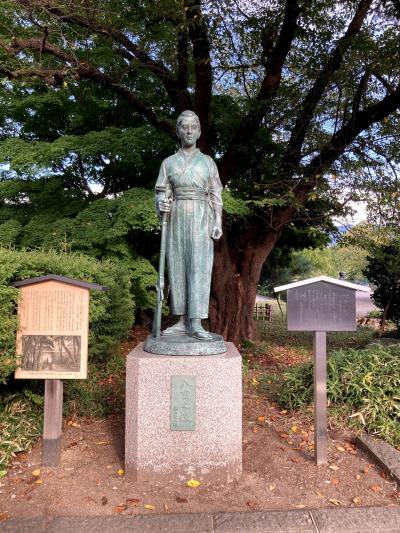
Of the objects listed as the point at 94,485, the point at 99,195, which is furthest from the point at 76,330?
the point at 99,195

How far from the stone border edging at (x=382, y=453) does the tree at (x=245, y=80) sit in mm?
4165

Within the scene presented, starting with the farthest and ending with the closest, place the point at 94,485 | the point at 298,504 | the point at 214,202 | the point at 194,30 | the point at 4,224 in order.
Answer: the point at 4,224, the point at 194,30, the point at 214,202, the point at 94,485, the point at 298,504

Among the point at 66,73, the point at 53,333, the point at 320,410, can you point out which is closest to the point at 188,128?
the point at 53,333

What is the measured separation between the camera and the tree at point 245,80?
285 inches

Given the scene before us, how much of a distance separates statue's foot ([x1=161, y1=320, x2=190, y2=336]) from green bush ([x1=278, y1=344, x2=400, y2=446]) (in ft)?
6.33

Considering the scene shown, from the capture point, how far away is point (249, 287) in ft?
30.1

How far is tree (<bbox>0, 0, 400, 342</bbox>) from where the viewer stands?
23.8 feet

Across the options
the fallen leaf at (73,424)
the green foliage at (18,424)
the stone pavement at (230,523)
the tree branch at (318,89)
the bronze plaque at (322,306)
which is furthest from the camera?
the tree branch at (318,89)

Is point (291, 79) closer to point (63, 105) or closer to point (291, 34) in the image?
point (291, 34)

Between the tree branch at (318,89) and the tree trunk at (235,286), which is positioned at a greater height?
the tree branch at (318,89)

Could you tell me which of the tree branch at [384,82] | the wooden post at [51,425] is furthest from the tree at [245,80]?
the wooden post at [51,425]

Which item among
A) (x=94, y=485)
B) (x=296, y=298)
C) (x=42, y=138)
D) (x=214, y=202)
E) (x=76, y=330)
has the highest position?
(x=42, y=138)

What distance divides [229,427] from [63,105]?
854 centimetres

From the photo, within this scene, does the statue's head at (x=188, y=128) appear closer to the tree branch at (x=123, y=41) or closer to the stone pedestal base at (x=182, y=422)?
the stone pedestal base at (x=182, y=422)
